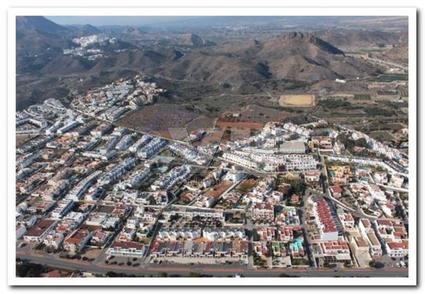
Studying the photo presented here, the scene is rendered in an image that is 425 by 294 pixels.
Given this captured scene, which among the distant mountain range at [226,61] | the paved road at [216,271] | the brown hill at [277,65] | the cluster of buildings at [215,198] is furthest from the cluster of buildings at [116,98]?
the paved road at [216,271]

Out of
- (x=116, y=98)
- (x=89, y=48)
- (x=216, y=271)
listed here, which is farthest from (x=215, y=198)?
(x=89, y=48)

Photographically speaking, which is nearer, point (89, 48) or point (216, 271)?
point (216, 271)

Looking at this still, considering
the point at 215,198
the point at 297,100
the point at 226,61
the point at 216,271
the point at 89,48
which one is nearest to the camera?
the point at 216,271

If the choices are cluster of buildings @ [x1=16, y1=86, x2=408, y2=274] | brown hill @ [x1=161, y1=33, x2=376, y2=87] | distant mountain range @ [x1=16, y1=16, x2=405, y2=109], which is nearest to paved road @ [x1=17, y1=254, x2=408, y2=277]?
cluster of buildings @ [x1=16, y1=86, x2=408, y2=274]

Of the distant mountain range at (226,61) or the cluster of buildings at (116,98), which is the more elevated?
the distant mountain range at (226,61)

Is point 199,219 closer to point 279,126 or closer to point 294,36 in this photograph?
point 279,126

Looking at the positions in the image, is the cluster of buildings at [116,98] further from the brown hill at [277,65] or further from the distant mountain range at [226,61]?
the brown hill at [277,65]

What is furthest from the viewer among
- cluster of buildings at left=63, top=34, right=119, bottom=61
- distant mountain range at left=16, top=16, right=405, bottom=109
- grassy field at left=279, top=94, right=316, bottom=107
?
cluster of buildings at left=63, top=34, right=119, bottom=61

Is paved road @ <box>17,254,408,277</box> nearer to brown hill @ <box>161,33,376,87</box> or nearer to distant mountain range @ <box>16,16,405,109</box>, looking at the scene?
distant mountain range @ <box>16,16,405,109</box>

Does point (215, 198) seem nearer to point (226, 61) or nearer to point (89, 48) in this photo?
point (226, 61)
